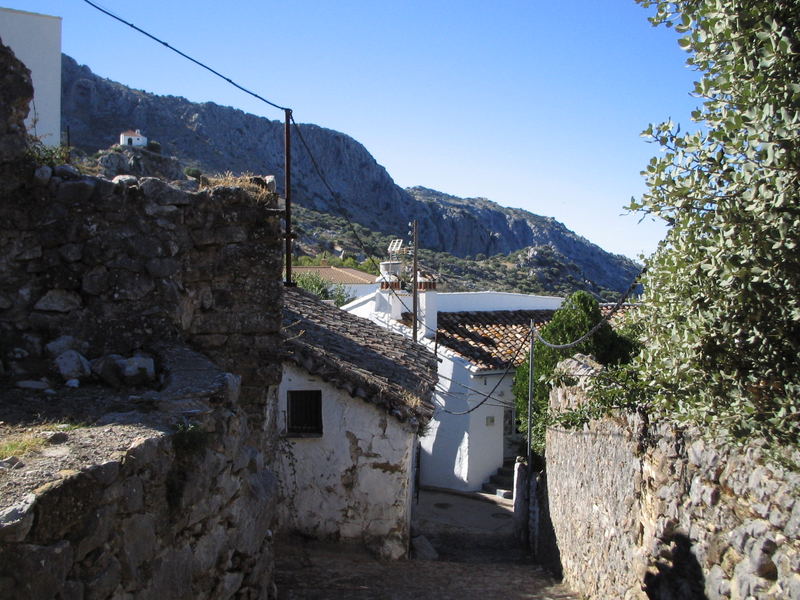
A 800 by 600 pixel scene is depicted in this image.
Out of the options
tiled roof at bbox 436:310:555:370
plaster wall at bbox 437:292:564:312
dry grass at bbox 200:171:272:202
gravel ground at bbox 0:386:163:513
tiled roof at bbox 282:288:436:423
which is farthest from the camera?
plaster wall at bbox 437:292:564:312

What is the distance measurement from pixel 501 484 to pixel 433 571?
8249 millimetres

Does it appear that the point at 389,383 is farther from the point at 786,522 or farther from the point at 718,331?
the point at 786,522

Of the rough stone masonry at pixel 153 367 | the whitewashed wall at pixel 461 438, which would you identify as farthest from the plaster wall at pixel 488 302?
the rough stone masonry at pixel 153 367

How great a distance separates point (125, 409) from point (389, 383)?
7235 mm

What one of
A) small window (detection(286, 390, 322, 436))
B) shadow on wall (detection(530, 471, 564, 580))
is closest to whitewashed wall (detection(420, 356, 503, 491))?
shadow on wall (detection(530, 471, 564, 580))

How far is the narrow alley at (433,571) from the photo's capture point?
25.9 feet

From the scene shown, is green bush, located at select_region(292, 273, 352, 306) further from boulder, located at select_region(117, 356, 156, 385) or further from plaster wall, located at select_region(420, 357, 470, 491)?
boulder, located at select_region(117, 356, 156, 385)

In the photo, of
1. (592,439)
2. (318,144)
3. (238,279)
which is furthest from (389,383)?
(318,144)

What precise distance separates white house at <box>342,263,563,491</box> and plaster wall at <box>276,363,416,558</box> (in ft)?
19.6

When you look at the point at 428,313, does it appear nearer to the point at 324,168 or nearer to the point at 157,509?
the point at 157,509

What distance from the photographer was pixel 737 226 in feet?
13.9

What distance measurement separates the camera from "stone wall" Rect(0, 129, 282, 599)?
2920 millimetres

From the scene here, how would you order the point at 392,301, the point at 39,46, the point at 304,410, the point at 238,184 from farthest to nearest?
the point at 392,301
the point at 39,46
the point at 304,410
the point at 238,184

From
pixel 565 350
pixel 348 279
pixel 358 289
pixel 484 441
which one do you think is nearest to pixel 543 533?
pixel 565 350
